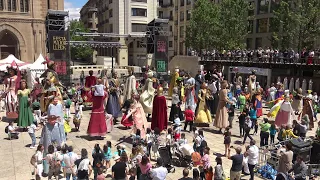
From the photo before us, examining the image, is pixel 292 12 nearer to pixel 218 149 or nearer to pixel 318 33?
pixel 318 33

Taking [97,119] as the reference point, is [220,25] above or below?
above

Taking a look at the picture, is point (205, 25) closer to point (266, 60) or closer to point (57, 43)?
point (266, 60)

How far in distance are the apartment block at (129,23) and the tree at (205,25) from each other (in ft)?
41.5

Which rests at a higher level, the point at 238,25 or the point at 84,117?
the point at 238,25

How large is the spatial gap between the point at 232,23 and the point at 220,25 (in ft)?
4.52

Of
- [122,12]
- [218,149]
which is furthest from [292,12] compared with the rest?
[122,12]

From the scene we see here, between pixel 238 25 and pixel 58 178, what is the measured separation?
29427mm

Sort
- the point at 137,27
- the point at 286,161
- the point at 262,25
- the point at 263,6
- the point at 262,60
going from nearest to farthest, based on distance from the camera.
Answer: the point at 286,161 → the point at 262,60 → the point at 263,6 → the point at 262,25 → the point at 137,27

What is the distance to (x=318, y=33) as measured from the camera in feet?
88.0

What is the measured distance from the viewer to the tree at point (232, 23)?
33656 millimetres

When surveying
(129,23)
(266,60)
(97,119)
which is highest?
(129,23)

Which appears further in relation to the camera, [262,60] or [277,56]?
[262,60]

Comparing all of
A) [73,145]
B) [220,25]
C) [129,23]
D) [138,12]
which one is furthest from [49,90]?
[138,12]

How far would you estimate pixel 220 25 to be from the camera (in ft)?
114
